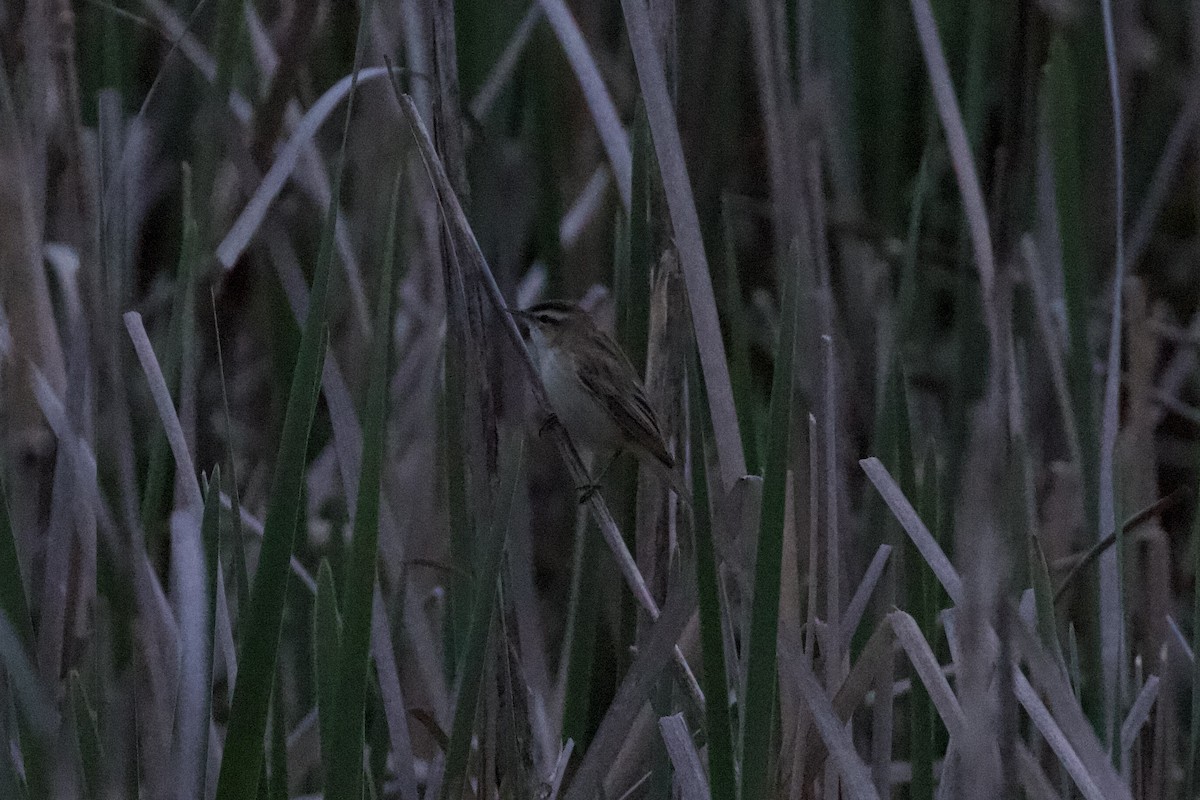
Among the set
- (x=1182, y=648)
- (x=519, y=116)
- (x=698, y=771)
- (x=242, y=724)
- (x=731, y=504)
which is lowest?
(x=1182, y=648)

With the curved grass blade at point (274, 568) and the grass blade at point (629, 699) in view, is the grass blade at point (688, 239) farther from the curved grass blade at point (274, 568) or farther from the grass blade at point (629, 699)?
the curved grass blade at point (274, 568)

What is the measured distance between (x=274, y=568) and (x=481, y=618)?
0.19 metres

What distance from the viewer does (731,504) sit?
152cm

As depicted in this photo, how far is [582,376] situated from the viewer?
2.52 metres

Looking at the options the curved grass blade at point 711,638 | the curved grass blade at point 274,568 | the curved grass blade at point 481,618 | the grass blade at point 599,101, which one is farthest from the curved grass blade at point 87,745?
the grass blade at point 599,101

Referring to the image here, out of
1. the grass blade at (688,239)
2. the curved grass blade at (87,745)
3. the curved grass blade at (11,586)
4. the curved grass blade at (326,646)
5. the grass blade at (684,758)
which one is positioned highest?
the grass blade at (688,239)

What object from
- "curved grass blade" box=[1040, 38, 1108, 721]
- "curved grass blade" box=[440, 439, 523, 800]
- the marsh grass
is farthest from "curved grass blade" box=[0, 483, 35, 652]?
"curved grass blade" box=[1040, 38, 1108, 721]

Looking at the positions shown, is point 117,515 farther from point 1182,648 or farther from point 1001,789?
point 1182,648

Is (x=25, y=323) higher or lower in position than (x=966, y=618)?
higher

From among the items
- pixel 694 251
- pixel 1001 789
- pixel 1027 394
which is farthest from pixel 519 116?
pixel 1001 789

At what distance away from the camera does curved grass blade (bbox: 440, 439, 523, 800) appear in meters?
1.34

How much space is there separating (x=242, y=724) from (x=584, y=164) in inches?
78.9

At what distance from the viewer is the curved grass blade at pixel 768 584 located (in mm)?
1266

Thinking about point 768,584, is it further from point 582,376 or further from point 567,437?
point 582,376
